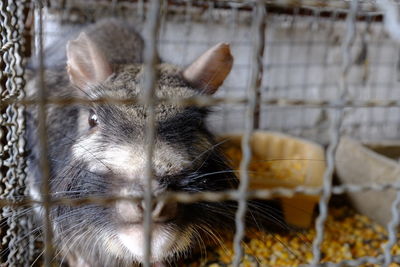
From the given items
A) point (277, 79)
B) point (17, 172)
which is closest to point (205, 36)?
point (277, 79)

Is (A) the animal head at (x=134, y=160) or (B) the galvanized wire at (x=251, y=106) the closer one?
(B) the galvanized wire at (x=251, y=106)

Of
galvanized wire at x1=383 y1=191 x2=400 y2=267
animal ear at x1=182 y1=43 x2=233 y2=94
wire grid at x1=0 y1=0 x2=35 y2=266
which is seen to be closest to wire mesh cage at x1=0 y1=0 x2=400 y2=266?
wire grid at x1=0 y1=0 x2=35 y2=266

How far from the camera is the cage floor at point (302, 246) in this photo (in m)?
2.51

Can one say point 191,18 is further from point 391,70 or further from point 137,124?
point 137,124

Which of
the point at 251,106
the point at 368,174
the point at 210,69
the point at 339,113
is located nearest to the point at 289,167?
the point at 368,174

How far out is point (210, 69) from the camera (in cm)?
221

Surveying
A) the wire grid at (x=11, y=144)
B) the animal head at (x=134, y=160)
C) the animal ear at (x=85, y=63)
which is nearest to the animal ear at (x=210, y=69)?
the animal head at (x=134, y=160)

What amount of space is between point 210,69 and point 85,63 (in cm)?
68

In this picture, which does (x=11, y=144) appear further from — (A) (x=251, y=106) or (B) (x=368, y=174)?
(B) (x=368, y=174)

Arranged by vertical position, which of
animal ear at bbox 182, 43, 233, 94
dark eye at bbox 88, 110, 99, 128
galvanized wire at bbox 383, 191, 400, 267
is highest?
animal ear at bbox 182, 43, 233, 94

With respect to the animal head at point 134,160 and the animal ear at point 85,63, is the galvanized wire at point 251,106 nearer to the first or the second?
the animal head at point 134,160

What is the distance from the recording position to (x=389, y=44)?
5.16 metres

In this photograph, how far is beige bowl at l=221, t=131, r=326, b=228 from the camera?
2.91 metres

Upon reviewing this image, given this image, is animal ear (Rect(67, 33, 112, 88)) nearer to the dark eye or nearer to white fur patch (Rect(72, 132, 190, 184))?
the dark eye
